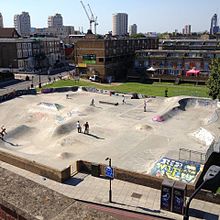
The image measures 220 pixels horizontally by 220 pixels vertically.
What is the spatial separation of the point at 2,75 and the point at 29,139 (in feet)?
139

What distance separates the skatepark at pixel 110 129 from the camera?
98.2 feet

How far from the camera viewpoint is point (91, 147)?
107 feet

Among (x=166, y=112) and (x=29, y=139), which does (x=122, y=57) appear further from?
(x=29, y=139)

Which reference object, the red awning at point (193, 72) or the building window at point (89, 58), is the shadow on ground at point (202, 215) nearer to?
the red awning at point (193, 72)

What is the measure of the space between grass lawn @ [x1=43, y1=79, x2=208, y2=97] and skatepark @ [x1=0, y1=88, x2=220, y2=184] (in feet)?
30.5

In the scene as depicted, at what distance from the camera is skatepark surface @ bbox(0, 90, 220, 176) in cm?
3007

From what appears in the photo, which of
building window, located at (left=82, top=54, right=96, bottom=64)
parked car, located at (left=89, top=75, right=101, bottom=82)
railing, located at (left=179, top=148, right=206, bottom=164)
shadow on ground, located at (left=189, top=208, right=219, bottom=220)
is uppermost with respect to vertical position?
building window, located at (left=82, top=54, right=96, bottom=64)

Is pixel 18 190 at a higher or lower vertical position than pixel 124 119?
higher

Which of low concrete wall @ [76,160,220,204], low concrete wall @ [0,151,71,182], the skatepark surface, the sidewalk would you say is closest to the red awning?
the skatepark surface

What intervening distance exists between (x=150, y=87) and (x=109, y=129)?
33942 mm

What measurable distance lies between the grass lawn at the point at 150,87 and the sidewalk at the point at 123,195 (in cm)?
3915

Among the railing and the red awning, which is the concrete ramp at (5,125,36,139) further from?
the red awning

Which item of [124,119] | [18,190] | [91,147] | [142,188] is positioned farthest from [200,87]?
[18,190]

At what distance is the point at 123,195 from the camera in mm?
A: 22125
